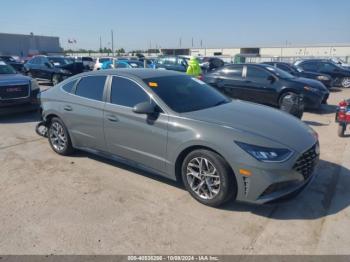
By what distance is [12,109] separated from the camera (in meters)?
8.37

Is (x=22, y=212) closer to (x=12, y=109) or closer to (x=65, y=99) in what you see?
(x=65, y=99)

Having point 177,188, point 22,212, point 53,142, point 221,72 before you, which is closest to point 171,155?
point 177,188

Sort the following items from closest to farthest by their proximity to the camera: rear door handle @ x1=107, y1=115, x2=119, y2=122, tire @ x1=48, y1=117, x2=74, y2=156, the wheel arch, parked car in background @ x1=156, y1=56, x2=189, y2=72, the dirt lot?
the dirt lot, the wheel arch, rear door handle @ x1=107, y1=115, x2=119, y2=122, tire @ x1=48, y1=117, x2=74, y2=156, parked car in background @ x1=156, y1=56, x2=189, y2=72

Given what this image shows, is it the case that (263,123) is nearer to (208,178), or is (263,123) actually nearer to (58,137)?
(208,178)

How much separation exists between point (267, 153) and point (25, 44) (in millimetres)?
79248

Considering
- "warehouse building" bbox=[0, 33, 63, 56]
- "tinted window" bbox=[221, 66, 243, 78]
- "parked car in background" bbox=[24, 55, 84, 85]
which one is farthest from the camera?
"warehouse building" bbox=[0, 33, 63, 56]

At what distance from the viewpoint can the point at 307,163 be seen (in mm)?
3572

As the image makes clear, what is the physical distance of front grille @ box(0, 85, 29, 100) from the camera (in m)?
8.11

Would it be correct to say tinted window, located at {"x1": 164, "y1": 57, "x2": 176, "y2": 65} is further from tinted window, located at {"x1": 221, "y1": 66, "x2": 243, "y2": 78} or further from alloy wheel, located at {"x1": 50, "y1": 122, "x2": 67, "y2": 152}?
alloy wheel, located at {"x1": 50, "y1": 122, "x2": 67, "y2": 152}

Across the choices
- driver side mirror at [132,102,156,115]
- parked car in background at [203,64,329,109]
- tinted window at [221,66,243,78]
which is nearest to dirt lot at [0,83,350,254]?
driver side mirror at [132,102,156,115]

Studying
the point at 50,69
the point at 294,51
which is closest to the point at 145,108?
the point at 50,69

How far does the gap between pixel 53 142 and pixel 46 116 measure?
1.63ft

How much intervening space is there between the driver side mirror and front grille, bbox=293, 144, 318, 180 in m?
1.84

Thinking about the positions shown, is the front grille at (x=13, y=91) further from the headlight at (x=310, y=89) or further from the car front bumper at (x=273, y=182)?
the headlight at (x=310, y=89)
